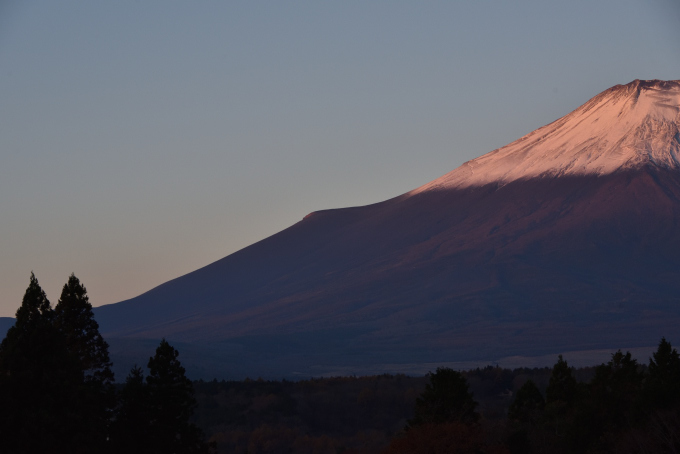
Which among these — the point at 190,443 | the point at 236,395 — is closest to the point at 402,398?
the point at 236,395

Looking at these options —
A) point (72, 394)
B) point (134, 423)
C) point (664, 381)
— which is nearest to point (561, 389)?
point (664, 381)

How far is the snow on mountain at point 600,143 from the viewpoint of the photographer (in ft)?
530

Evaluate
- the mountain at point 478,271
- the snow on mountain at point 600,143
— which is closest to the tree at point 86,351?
the mountain at point 478,271

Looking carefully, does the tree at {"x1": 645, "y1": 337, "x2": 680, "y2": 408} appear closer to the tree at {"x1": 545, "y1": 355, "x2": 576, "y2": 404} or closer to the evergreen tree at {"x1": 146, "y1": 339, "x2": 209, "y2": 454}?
the tree at {"x1": 545, "y1": 355, "x2": 576, "y2": 404}

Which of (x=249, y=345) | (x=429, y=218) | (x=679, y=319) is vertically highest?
(x=429, y=218)

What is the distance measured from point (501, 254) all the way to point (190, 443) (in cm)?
12351

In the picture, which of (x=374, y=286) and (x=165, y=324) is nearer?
(x=374, y=286)

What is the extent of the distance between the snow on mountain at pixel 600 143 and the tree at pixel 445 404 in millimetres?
135389

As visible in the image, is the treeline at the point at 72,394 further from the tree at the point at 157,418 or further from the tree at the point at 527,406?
the tree at the point at 527,406

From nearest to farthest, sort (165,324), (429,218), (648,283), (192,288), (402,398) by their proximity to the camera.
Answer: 1. (402,398)
2. (648,283)
3. (165,324)
4. (429,218)
5. (192,288)

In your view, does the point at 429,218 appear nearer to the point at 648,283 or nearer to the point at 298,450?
the point at 648,283

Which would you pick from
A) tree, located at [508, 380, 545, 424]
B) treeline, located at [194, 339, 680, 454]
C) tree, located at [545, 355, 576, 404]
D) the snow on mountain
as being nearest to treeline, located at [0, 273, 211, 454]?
treeline, located at [194, 339, 680, 454]

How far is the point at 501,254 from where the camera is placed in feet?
472

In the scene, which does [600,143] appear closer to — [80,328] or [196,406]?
[196,406]
